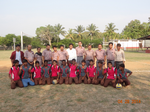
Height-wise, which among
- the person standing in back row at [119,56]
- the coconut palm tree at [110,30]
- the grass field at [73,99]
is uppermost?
the coconut palm tree at [110,30]

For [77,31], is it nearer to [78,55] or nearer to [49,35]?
[49,35]

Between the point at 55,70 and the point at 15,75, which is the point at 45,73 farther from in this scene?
the point at 15,75

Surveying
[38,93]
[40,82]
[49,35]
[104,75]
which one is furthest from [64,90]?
[49,35]

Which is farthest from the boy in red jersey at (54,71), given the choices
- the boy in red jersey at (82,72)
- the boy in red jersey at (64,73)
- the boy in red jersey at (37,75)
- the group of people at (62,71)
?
the boy in red jersey at (82,72)

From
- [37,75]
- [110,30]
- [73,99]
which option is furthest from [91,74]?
[110,30]

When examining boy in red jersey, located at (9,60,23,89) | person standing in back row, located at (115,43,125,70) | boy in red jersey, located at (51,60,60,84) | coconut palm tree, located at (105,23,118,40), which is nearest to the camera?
boy in red jersey, located at (9,60,23,89)

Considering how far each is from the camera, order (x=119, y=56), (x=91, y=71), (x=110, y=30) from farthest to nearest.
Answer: (x=110, y=30) → (x=119, y=56) → (x=91, y=71)

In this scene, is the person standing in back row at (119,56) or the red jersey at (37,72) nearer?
the red jersey at (37,72)

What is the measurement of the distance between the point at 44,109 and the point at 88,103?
124 cm

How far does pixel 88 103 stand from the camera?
3.74 metres

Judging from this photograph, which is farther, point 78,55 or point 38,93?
point 78,55

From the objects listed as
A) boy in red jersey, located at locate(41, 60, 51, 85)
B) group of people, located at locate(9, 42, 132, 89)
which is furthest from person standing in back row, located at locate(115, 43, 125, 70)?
boy in red jersey, located at locate(41, 60, 51, 85)

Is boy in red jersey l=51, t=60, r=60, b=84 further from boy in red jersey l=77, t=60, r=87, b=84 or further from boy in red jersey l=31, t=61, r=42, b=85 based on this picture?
boy in red jersey l=77, t=60, r=87, b=84

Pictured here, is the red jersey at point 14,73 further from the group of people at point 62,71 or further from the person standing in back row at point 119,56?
the person standing in back row at point 119,56
